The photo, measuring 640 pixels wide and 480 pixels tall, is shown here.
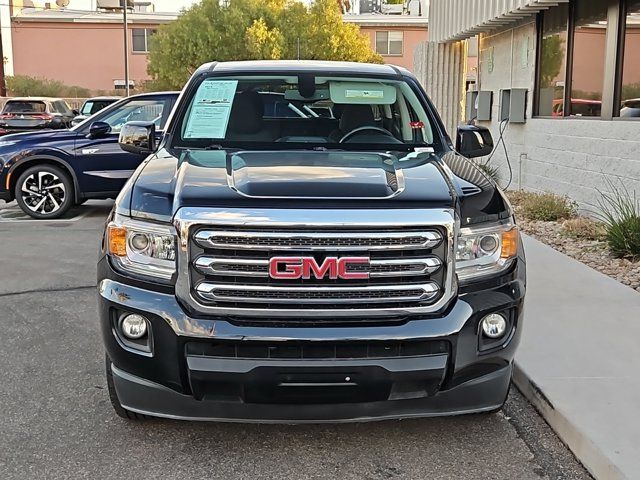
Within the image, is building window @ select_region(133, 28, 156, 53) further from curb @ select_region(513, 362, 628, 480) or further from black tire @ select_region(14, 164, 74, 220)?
curb @ select_region(513, 362, 628, 480)

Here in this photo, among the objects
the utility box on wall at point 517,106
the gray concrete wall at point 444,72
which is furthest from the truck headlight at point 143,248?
the gray concrete wall at point 444,72

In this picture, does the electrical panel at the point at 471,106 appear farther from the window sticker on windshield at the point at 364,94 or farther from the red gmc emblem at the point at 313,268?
the red gmc emblem at the point at 313,268

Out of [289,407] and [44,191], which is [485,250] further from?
[44,191]

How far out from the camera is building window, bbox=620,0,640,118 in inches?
332

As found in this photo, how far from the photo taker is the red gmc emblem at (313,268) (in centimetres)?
305

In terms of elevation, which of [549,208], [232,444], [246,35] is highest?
[246,35]

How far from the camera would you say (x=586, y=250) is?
766 cm

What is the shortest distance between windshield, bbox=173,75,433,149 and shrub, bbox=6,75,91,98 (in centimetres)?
3937

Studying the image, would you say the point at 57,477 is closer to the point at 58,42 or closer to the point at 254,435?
the point at 254,435

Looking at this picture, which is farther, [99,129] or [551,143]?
[551,143]

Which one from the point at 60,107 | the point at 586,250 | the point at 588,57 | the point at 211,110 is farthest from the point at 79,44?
the point at 211,110

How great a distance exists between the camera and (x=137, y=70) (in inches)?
1805

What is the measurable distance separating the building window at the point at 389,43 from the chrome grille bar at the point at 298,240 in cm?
4207

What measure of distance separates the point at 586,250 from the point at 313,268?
17.6ft
